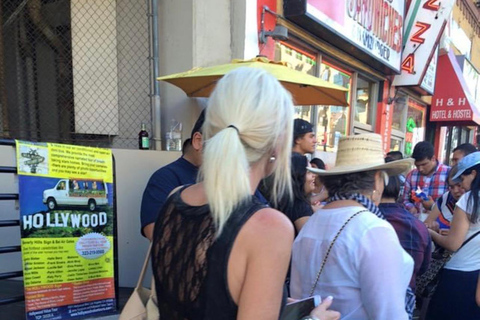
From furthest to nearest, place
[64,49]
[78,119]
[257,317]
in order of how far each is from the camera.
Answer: [64,49] → [78,119] → [257,317]

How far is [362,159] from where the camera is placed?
5.67 feet

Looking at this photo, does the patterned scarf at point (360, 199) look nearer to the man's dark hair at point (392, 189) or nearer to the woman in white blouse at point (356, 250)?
the woman in white blouse at point (356, 250)

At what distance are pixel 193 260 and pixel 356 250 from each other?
710 mm

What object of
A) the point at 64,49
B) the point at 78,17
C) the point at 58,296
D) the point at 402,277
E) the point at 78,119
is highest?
the point at 78,17

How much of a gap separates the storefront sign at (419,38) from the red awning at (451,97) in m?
3.21

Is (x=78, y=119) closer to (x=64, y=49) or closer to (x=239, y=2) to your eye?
(x=64, y=49)

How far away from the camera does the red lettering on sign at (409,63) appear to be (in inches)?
309

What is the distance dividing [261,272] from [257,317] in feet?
0.39

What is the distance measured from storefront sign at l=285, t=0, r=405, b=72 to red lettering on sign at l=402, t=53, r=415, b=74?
25 centimetres

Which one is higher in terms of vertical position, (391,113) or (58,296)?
(391,113)

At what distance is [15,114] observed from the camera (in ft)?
15.7

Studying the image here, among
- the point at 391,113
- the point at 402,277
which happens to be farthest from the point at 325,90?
the point at 391,113

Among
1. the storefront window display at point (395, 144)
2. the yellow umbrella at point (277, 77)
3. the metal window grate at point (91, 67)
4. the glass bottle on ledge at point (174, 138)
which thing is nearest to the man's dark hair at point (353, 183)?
the yellow umbrella at point (277, 77)

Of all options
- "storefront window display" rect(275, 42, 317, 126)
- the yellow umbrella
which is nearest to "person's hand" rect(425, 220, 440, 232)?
the yellow umbrella
